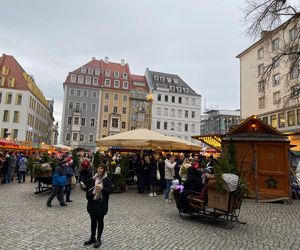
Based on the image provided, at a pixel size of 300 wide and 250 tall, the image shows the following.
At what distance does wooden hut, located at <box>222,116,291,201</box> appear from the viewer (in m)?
11.7

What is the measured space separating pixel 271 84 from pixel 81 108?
3957cm

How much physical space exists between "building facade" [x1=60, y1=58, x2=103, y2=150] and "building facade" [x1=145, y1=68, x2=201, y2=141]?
12838mm

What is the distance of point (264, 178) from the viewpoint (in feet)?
39.4

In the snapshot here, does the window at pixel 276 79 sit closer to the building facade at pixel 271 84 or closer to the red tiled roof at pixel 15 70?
the building facade at pixel 271 84

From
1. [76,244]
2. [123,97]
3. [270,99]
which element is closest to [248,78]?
[270,99]

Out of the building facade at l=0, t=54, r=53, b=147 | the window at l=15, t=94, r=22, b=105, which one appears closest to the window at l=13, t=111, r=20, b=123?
the building facade at l=0, t=54, r=53, b=147

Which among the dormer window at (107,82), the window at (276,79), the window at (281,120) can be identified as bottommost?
the window at (281,120)

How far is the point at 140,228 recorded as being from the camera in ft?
22.6

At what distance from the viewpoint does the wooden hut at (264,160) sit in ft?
38.5

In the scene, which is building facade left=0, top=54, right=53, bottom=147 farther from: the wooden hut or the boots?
the boots

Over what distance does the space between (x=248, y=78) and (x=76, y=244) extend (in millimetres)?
41158

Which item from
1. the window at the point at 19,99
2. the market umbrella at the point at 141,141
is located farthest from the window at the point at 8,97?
the market umbrella at the point at 141,141

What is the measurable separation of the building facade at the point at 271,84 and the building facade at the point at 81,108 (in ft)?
106

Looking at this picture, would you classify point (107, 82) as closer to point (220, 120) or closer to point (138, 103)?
point (138, 103)
